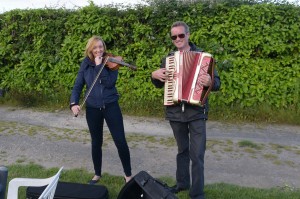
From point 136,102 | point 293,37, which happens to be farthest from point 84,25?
point 293,37

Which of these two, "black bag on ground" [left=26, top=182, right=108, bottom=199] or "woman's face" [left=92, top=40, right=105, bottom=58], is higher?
"woman's face" [left=92, top=40, right=105, bottom=58]

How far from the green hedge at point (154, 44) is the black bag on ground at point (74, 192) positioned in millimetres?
4413

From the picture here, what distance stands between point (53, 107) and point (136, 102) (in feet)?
6.76

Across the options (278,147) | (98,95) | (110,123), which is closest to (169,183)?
(110,123)

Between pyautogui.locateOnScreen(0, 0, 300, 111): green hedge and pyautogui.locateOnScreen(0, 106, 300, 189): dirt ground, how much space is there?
2.64ft

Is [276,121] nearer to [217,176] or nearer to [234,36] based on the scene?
[234,36]

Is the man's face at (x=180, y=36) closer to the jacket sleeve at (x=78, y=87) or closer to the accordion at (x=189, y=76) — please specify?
the accordion at (x=189, y=76)

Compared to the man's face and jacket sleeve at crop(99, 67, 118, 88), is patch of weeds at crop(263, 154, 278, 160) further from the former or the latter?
jacket sleeve at crop(99, 67, 118, 88)

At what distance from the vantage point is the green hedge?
7.80 meters

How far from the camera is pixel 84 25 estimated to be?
28.5 feet

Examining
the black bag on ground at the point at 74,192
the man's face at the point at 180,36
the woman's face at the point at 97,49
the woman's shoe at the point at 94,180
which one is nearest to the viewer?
the black bag on ground at the point at 74,192

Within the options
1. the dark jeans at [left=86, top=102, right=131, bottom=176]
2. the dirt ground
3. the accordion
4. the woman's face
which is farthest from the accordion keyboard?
the dirt ground

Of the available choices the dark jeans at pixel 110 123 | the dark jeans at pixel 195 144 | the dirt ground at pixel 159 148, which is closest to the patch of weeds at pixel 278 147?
the dirt ground at pixel 159 148

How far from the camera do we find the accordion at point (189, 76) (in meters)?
3.94
